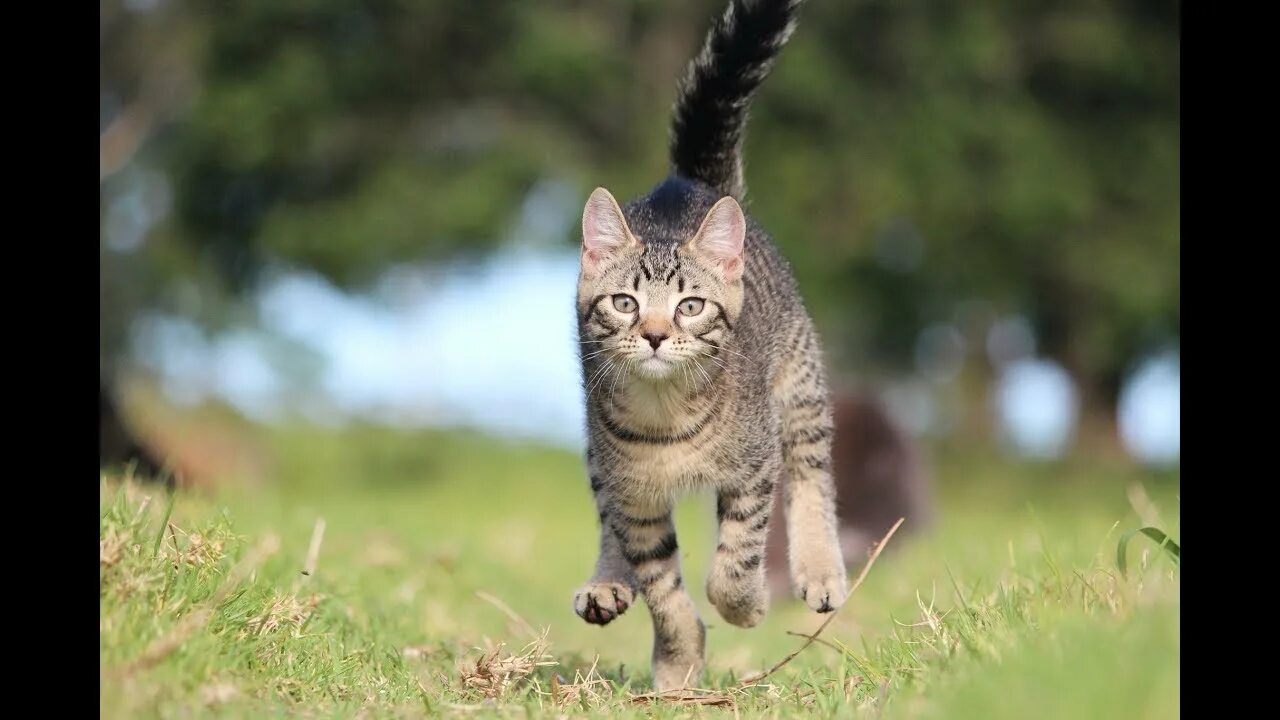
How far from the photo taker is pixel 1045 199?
1171 centimetres

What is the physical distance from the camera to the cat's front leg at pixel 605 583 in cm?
343

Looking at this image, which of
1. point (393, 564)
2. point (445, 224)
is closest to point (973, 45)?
point (445, 224)

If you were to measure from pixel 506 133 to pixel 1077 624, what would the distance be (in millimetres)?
10963

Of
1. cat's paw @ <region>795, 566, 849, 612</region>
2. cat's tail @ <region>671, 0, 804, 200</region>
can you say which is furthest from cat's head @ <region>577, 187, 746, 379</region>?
cat's paw @ <region>795, 566, 849, 612</region>

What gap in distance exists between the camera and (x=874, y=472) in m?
7.78

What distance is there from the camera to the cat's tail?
3766 millimetres

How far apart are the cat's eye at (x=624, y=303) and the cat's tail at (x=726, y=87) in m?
0.89

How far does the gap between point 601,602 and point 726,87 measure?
1.65m

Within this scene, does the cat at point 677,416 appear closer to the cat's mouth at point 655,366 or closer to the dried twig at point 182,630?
the cat's mouth at point 655,366

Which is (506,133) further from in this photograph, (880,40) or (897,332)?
(897,332)

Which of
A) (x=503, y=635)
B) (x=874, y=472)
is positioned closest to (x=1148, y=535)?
(x=503, y=635)

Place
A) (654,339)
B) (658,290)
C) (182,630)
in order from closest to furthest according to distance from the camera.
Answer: (182,630), (654,339), (658,290)

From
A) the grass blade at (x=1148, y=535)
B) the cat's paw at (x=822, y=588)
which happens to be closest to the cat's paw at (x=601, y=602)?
the cat's paw at (x=822, y=588)

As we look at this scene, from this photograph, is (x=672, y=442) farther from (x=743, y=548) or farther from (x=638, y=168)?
(x=638, y=168)
